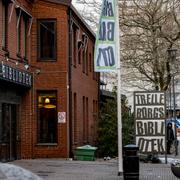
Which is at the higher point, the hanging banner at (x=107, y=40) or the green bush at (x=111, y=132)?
the hanging banner at (x=107, y=40)

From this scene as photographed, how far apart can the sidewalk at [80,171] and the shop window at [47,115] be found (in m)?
1.81

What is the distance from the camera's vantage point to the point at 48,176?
693 inches

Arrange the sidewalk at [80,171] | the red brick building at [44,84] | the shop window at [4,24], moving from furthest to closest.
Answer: the red brick building at [44,84], the shop window at [4,24], the sidewalk at [80,171]

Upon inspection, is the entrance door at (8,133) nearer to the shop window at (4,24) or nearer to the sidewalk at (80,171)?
the sidewalk at (80,171)

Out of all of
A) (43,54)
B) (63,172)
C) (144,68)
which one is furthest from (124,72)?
(63,172)

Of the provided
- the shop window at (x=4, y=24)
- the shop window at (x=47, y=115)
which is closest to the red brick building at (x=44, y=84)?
the shop window at (x=47, y=115)

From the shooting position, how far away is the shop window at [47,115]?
2550 centimetres

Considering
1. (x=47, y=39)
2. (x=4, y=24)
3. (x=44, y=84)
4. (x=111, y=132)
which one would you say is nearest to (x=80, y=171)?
(x=4, y=24)

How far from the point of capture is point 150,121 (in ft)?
67.3

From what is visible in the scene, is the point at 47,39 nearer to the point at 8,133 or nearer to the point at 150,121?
the point at 8,133

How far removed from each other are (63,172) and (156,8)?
1627 cm

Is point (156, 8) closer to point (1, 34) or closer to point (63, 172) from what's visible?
point (1, 34)

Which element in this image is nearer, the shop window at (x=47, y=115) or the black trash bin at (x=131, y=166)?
the black trash bin at (x=131, y=166)

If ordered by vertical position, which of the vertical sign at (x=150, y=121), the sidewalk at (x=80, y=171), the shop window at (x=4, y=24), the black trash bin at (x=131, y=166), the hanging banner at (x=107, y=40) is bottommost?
the sidewalk at (x=80, y=171)
